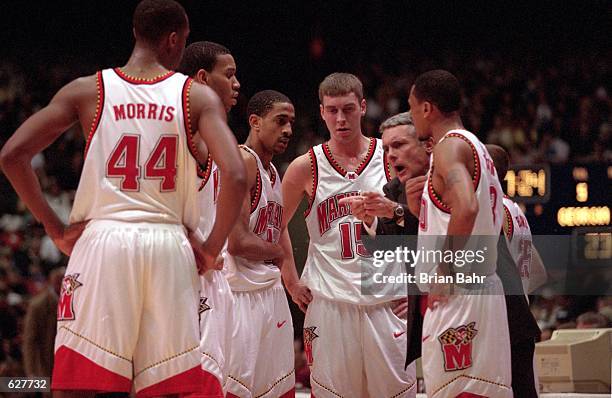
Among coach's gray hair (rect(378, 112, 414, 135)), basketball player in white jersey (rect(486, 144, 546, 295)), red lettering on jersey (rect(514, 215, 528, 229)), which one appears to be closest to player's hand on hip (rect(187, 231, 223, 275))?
coach's gray hair (rect(378, 112, 414, 135))

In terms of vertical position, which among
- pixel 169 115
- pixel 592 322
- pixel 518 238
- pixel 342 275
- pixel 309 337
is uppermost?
pixel 169 115

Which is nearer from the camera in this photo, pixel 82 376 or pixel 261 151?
pixel 82 376

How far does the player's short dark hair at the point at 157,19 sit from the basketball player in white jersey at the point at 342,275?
2.15 m

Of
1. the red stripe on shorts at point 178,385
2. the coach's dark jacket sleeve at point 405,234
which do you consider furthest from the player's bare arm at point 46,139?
the coach's dark jacket sleeve at point 405,234

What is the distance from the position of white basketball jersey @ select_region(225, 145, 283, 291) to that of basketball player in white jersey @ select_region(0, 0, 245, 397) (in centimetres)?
165

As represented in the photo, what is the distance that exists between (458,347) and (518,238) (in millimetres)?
1618

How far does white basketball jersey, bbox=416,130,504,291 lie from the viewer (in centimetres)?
429

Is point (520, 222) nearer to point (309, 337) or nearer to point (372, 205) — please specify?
point (372, 205)

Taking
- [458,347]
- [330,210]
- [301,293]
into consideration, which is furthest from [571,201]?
[458,347]

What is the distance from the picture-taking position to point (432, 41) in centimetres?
1647

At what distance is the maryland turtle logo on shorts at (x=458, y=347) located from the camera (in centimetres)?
424

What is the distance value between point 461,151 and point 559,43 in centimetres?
1221

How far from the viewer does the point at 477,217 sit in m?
4.28

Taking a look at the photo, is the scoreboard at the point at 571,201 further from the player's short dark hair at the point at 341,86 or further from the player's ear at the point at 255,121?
the player's ear at the point at 255,121
